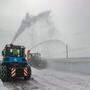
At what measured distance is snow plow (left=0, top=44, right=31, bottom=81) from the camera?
21.2m

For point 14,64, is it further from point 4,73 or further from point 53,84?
point 53,84

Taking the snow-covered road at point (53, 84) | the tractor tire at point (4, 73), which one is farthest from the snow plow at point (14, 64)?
the snow-covered road at point (53, 84)

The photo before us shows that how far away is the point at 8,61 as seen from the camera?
22.1 meters

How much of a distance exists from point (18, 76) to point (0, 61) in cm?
330

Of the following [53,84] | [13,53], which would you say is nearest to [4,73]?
[13,53]

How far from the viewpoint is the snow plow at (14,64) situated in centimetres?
2123

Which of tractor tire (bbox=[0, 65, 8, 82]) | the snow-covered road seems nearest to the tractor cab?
tractor tire (bbox=[0, 65, 8, 82])

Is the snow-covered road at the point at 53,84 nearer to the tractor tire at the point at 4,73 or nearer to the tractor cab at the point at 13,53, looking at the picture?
the tractor tire at the point at 4,73

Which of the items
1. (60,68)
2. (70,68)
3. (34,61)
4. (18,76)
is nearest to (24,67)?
(18,76)

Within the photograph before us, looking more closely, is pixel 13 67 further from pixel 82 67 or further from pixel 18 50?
pixel 82 67

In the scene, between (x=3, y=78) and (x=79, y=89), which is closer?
(x=79, y=89)

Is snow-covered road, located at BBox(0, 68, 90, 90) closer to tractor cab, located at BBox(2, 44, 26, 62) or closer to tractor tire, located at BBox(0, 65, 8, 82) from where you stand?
tractor tire, located at BBox(0, 65, 8, 82)

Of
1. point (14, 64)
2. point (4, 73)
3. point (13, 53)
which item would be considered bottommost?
point (4, 73)

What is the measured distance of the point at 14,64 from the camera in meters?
21.9
